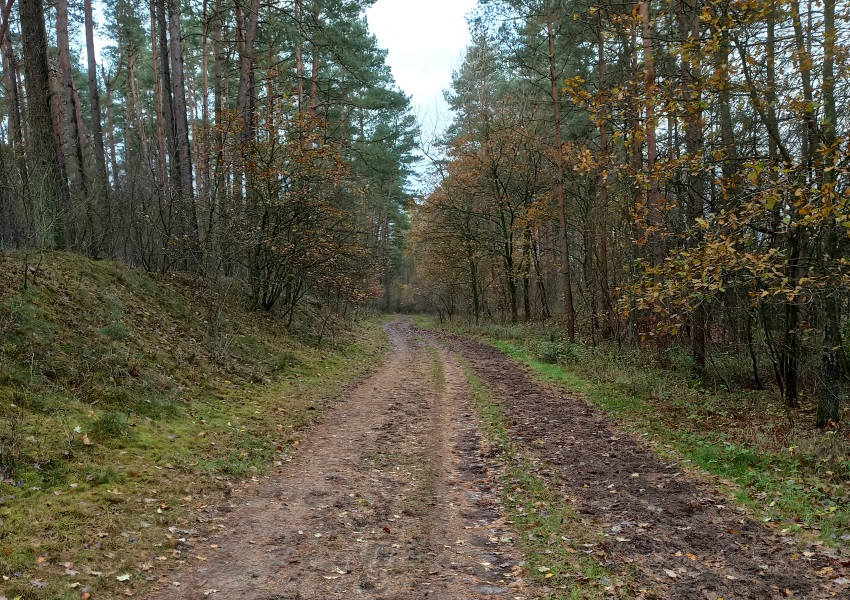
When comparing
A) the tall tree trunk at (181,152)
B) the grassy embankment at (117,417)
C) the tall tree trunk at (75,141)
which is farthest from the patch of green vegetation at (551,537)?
the tall tree trunk at (181,152)

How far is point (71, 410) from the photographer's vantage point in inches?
253

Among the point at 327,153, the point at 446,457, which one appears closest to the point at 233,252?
the point at 327,153

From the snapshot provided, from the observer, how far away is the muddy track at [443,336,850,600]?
4.21 meters

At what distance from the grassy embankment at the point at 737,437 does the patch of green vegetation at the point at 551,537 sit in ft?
6.27

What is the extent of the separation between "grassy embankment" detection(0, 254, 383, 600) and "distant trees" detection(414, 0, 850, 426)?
5.88 m

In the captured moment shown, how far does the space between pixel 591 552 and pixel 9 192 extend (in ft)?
37.2

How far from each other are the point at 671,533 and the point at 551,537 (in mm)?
1158

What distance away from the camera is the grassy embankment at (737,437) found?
5.42m

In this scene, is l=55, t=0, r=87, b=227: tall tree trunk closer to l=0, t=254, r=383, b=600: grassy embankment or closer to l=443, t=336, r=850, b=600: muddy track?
l=0, t=254, r=383, b=600: grassy embankment

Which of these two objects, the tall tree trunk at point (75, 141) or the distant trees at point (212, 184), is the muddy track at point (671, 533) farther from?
the tall tree trunk at point (75, 141)

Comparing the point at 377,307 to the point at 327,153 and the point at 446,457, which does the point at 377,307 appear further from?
the point at 446,457

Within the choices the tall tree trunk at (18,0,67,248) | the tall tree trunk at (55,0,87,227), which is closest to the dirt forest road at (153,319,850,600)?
the tall tree trunk at (18,0,67,248)

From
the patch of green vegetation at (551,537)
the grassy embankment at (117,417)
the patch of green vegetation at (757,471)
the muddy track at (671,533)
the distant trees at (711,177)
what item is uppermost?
the distant trees at (711,177)

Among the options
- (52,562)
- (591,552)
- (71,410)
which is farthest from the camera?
(71,410)
